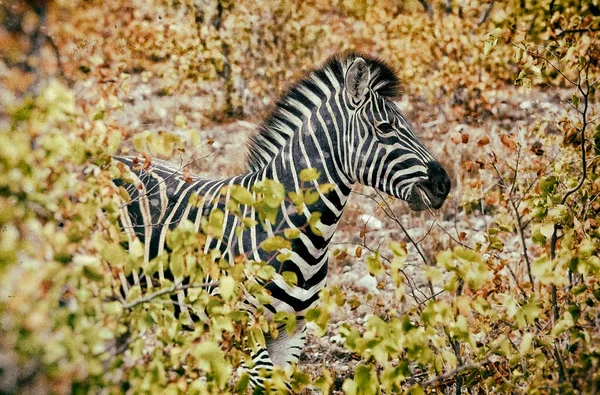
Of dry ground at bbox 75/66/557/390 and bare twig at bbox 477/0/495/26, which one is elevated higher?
bare twig at bbox 477/0/495/26

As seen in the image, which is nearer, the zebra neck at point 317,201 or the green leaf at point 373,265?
the green leaf at point 373,265

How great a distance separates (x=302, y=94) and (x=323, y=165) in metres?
0.50

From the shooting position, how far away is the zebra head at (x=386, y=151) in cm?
322

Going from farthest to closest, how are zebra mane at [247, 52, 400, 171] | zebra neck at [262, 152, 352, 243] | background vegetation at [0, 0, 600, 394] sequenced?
zebra mane at [247, 52, 400, 171] → zebra neck at [262, 152, 352, 243] → background vegetation at [0, 0, 600, 394]

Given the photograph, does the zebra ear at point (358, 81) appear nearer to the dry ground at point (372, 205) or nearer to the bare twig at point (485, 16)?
the dry ground at point (372, 205)

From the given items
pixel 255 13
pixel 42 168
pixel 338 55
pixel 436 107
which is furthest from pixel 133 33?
pixel 42 168

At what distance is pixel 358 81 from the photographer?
133 inches

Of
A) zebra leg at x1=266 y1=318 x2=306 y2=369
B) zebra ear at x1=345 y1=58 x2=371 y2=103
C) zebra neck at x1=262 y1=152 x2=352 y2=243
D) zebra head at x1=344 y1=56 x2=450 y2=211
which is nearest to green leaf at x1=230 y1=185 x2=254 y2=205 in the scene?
zebra neck at x1=262 y1=152 x2=352 y2=243

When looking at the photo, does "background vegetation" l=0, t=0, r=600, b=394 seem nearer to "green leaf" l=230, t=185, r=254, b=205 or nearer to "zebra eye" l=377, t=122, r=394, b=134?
"green leaf" l=230, t=185, r=254, b=205

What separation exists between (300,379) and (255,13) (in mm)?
9344

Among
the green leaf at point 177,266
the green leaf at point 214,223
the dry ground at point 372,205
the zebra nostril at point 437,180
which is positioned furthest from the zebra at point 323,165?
the green leaf at point 177,266

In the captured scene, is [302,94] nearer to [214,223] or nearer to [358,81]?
[358,81]

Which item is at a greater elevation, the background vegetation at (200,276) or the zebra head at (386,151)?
the zebra head at (386,151)

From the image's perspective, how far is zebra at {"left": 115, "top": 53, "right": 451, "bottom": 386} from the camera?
3254mm
